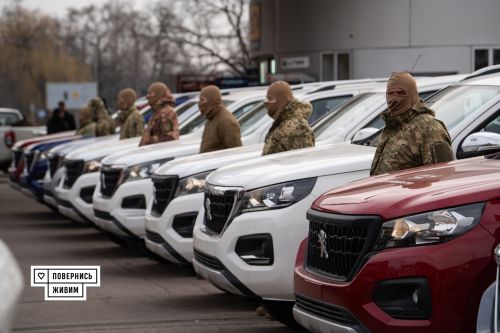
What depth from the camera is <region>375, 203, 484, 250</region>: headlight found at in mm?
5590

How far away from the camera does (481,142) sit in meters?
7.36

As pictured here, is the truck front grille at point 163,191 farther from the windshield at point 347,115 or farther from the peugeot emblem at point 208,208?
the peugeot emblem at point 208,208

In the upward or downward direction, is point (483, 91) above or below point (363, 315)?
above

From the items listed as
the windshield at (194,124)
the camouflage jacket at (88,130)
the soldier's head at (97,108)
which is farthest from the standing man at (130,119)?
the camouflage jacket at (88,130)

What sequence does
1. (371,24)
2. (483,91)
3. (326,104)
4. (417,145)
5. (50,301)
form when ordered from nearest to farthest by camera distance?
(417,145)
(483,91)
(50,301)
(326,104)
(371,24)

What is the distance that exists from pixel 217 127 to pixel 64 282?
260 centimetres

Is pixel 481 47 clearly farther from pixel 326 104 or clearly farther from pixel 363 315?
pixel 363 315

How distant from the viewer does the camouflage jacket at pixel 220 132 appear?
11650 mm

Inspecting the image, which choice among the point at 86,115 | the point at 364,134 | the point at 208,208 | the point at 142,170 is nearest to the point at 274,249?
the point at 208,208

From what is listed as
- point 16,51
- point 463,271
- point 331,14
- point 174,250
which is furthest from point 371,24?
point 16,51

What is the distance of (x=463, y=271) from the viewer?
5488 mm

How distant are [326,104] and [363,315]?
711 centimetres

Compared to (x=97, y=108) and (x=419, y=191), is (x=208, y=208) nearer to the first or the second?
(x=419, y=191)

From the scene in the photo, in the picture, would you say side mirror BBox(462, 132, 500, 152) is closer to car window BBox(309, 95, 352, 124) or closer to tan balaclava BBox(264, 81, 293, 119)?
tan balaclava BBox(264, 81, 293, 119)
